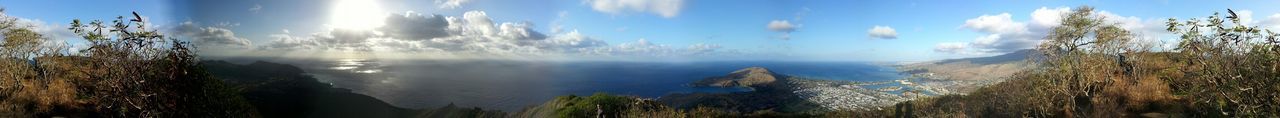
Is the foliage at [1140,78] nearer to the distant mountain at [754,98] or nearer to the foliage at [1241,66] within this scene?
the foliage at [1241,66]

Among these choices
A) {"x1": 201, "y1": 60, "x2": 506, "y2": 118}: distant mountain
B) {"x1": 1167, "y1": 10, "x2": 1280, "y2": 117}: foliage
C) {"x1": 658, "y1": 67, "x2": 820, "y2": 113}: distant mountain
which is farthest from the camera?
{"x1": 658, "y1": 67, "x2": 820, "y2": 113}: distant mountain

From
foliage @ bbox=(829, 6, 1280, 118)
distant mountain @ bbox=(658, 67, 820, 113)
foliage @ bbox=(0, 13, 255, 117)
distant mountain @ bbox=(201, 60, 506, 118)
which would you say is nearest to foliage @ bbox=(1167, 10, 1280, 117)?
foliage @ bbox=(829, 6, 1280, 118)

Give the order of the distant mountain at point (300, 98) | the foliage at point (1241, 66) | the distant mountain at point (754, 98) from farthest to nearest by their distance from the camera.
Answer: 1. the distant mountain at point (754, 98)
2. the distant mountain at point (300, 98)
3. the foliage at point (1241, 66)

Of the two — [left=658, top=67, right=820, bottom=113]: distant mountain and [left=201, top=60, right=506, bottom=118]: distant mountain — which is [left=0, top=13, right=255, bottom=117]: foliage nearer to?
[left=201, top=60, right=506, bottom=118]: distant mountain

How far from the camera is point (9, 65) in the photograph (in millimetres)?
29047

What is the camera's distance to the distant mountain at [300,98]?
55.0m

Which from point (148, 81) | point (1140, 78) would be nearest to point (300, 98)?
point (148, 81)

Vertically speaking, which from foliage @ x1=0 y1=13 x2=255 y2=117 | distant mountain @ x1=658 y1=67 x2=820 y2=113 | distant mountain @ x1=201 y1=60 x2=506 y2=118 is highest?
foliage @ x1=0 y1=13 x2=255 y2=117

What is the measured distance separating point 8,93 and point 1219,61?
43580 mm

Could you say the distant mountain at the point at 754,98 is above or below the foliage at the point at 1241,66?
below

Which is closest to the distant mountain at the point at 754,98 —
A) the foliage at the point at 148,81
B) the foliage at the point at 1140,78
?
the foliage at the point at 1140,78

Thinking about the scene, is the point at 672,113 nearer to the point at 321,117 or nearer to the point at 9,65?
the point at 9,65

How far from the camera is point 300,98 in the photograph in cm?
6281

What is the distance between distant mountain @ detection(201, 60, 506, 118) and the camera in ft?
181
